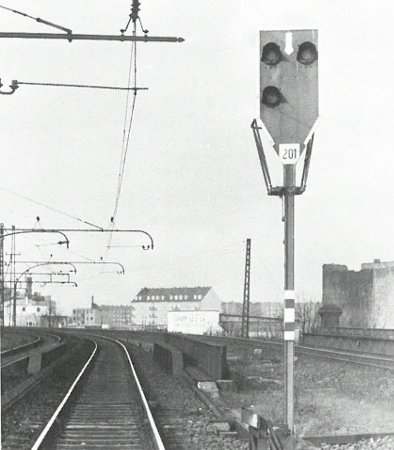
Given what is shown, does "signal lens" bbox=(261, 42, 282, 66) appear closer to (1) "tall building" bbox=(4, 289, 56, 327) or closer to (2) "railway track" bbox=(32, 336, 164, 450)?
(2) "railway track" bbox=(32, 336, 164, 450)

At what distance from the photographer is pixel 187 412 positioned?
14.0 meters

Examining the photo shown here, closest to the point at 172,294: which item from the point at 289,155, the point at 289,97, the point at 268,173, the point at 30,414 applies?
the point at 30,414

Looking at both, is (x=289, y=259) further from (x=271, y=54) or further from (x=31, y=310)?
(x=31, y=310)

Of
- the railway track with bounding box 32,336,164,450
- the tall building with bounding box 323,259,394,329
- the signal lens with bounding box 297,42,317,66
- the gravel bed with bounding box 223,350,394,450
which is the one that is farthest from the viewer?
the tall building with bounding box 323,259,394,329

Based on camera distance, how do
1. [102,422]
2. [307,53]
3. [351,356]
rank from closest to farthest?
[307,53] → [102,422] → [351,356]

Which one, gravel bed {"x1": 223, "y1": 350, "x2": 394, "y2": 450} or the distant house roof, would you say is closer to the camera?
gravel bed {"x1": 223, "y1": 350, "x2": 394, "y2": 450}

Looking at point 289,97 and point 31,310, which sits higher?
point 289,97

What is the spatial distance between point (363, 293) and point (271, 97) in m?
58.5

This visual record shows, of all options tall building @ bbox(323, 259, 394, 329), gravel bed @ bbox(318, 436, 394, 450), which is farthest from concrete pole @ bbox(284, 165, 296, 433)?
tall building @ bbox(323, 259, 394, 329)

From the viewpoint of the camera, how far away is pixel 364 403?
15312mm

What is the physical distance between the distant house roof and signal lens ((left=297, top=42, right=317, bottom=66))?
15669cm

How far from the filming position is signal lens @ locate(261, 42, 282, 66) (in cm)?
840

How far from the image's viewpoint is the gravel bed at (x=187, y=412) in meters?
10.5

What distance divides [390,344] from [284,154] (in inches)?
778
